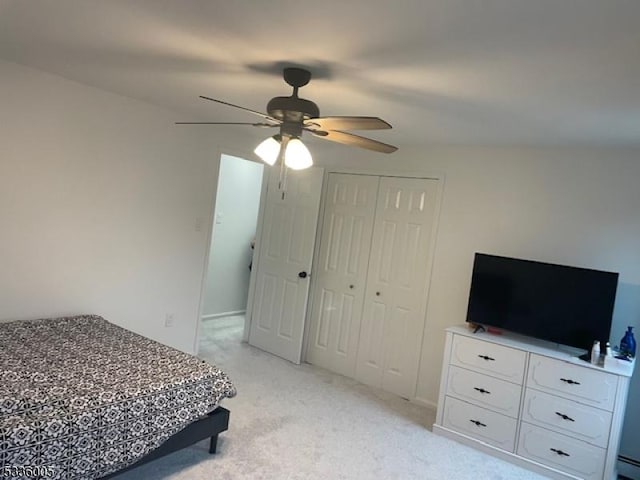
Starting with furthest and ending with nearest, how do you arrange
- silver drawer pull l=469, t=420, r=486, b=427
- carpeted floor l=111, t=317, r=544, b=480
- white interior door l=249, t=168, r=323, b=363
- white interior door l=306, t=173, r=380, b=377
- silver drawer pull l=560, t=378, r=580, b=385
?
white interior door l=249, t=168, r=323, b=363 < white interior door l=306, t=173, r=380, b=377 < silver drawer pull l=469, t=420, r=486, b=427 < silver drawer pull l=560, t=378, r=580, b=385 < carpeted floor l=111, t=317, r=544, b=480

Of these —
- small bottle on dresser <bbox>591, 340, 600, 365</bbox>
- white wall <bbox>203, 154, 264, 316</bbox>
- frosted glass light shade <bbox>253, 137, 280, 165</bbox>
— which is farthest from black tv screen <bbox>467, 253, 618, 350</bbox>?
white wall <bbox>203, 154, 264, 316</bbox>

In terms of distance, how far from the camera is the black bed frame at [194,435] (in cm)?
246

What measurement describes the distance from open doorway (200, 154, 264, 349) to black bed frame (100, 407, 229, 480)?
2.78 meters

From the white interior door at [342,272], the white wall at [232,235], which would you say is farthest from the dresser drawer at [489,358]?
the white wall at [232,235]

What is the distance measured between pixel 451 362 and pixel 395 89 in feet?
6.91

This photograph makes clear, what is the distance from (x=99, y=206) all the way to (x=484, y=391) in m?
3.26

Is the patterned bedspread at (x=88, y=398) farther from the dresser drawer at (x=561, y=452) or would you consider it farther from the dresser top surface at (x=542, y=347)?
the dresser drawer at (x=561, y=452)

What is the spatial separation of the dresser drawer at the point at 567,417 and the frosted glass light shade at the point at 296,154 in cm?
227

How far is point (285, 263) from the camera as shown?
496 cm

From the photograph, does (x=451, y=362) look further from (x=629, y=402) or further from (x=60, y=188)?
(x=60, y=188)

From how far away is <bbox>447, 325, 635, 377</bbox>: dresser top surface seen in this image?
2.96 m

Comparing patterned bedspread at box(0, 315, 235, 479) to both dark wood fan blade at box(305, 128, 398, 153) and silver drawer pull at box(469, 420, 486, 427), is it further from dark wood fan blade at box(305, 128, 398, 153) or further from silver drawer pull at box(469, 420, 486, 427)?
silver drawer pull at box(469, 420, 486, 427)

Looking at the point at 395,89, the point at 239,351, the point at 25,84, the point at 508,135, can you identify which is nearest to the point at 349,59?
the point at 395,89

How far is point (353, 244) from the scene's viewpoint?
4605mm
